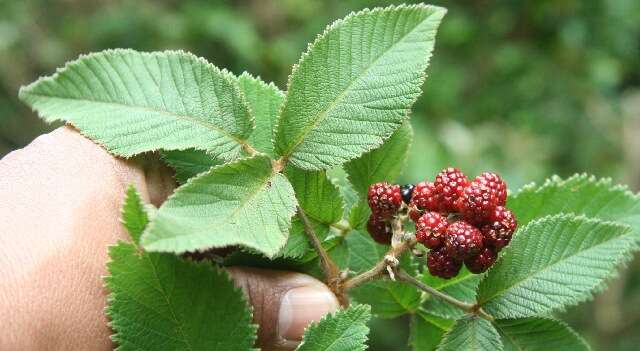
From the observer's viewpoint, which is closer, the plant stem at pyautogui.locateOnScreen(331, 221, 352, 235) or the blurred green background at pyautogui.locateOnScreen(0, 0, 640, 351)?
the plant stem at pyautogui.locateOnScreen(331, 221, 352, 235)

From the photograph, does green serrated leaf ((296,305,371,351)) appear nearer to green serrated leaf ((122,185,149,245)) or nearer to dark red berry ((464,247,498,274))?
dark red berry ((464,247,498,274))

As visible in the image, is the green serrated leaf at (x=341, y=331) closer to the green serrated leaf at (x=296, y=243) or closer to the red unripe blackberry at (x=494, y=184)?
the green serrated leaf at (x=296, y=243)

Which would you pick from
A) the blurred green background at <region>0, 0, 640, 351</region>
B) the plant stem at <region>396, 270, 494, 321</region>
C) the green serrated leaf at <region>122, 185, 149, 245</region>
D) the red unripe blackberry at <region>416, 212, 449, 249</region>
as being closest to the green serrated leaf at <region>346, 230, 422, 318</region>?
the plant stem at <region>396, 270, 494, 321</region>

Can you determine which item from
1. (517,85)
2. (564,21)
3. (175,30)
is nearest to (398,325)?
(517,85)

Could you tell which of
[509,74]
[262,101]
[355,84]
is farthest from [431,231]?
[509,74]

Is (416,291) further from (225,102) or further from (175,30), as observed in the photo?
(175,30)

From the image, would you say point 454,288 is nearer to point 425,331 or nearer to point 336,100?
point 425,331

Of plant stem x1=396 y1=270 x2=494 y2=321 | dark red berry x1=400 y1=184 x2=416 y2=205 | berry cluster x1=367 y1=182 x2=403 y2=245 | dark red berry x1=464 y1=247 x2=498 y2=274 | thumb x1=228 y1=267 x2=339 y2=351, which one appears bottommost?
thumb x1=228 y1=267 x2=339 y2=351
